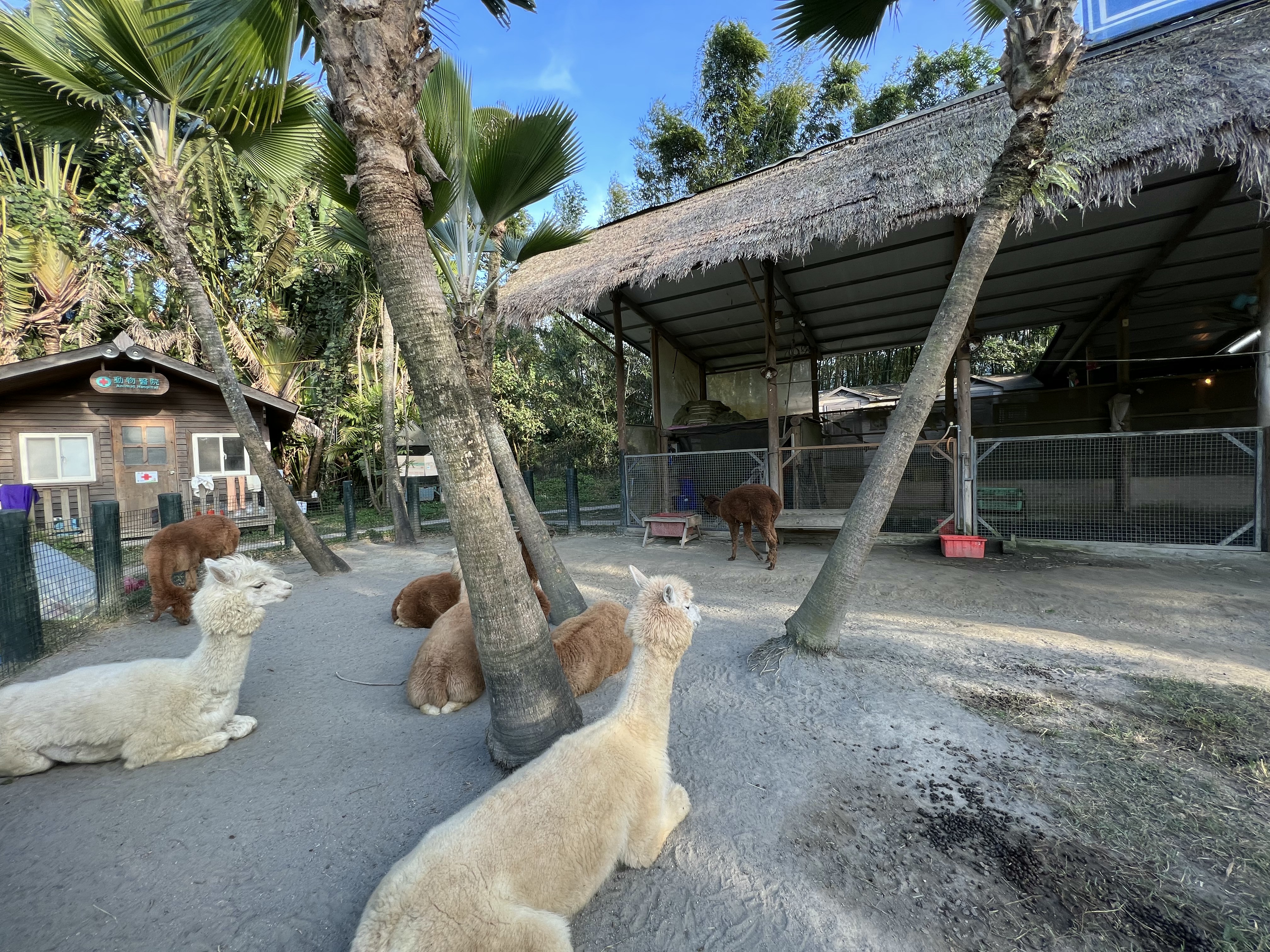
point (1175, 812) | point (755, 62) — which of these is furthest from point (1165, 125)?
point (755, 62)

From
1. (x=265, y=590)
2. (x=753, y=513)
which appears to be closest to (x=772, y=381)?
(x=753, y=513)

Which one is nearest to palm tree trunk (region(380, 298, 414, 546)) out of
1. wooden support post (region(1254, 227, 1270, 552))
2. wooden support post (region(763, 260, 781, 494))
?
wooden support post (region(763, 260, 781, 494))

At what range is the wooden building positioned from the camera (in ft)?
34.6

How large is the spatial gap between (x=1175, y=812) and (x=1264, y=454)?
7.00 metres

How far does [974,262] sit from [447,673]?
4656 mm

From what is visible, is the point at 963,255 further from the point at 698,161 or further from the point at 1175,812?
the point at 698,161

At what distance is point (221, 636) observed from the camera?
2.88 metres

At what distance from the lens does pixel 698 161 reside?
21.8 metres

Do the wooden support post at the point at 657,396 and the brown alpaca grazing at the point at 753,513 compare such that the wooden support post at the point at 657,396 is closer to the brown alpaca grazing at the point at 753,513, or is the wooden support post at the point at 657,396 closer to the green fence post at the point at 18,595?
the brown alpaca grazing at the point at 753,513

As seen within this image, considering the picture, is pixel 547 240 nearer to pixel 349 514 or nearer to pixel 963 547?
pixel 963 547

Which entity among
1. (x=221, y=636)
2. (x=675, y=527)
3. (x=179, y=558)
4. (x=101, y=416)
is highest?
(x=101, y=416)

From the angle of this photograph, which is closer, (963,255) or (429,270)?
(429,270)

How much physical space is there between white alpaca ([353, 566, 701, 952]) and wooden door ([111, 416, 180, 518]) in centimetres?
1384

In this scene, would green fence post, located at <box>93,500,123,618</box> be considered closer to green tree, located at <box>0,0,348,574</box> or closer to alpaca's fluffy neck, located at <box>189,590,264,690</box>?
green tree, located at <box>0,0,348,574</box>
